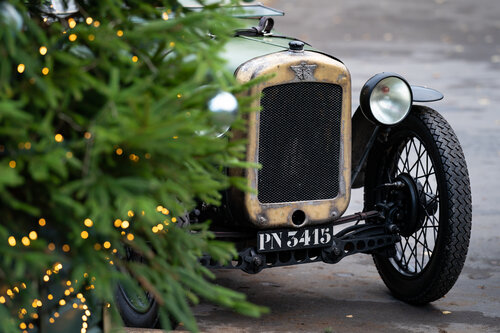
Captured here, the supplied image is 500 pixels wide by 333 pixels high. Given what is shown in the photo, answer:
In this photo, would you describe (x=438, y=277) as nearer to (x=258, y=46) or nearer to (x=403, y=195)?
(x=403, y=195)

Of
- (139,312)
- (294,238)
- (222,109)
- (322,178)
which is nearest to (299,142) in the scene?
(322,178)

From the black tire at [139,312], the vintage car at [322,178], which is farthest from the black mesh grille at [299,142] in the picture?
the black tire at [139,312]

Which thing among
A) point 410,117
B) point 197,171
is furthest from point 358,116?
point 197,171

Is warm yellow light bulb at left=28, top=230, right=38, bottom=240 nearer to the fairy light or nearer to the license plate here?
the fairy light

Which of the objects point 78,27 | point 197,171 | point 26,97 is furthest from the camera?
point 197,171

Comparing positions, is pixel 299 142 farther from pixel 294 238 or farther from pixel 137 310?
pixel 137 310

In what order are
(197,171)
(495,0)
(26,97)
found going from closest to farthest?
(26,97) → (197,171) → (495,0)

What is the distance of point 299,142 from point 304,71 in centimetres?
39

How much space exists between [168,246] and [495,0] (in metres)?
22.5

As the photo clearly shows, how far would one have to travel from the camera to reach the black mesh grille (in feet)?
16.5

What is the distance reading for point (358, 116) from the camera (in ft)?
18.6

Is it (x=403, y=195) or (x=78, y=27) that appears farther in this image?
(x=403, y=195)

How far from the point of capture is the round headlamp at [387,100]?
5309mm

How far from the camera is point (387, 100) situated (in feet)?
17.6
